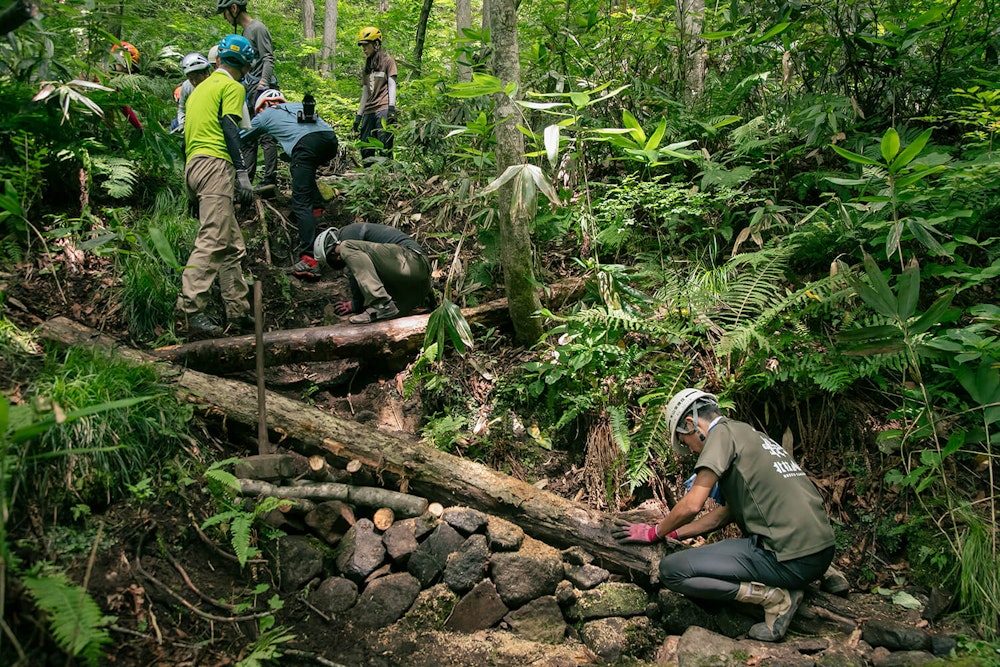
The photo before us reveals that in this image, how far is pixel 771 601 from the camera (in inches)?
146

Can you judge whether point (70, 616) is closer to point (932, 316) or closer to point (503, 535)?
point (503, 535)

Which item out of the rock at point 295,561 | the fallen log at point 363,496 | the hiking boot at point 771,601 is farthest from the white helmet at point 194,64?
the hiking boot at point 771,601

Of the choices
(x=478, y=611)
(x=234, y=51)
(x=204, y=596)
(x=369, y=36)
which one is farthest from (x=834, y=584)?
(x=369, y=36)

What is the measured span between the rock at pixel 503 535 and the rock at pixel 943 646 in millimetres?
2392

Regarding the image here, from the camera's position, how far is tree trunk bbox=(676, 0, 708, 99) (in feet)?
20.9

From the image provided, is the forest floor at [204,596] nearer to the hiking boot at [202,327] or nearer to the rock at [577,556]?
the rock at [577,556]

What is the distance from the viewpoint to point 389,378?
5809 millimetres

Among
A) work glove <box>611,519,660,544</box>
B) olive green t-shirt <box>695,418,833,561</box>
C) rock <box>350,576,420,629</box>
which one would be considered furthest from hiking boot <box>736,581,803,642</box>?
rock <box>350,576,420,629</box>

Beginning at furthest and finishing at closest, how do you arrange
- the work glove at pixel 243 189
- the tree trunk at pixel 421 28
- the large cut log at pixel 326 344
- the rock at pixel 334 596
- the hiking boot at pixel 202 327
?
the tree trunk at pixel 421 28 < the work glove at pixel 243 189 < the hiking boot at pixel 202 327 < the large cut log at pixel 326 344 < the rock at pixel 334 596

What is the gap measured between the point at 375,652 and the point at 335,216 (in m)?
5.43

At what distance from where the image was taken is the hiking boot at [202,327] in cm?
553

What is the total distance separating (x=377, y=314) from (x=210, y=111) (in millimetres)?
2302

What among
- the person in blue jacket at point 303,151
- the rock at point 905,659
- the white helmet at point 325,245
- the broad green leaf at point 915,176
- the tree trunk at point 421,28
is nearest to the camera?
the rock at point 905,659

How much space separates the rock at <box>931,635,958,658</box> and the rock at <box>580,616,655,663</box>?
151cm
